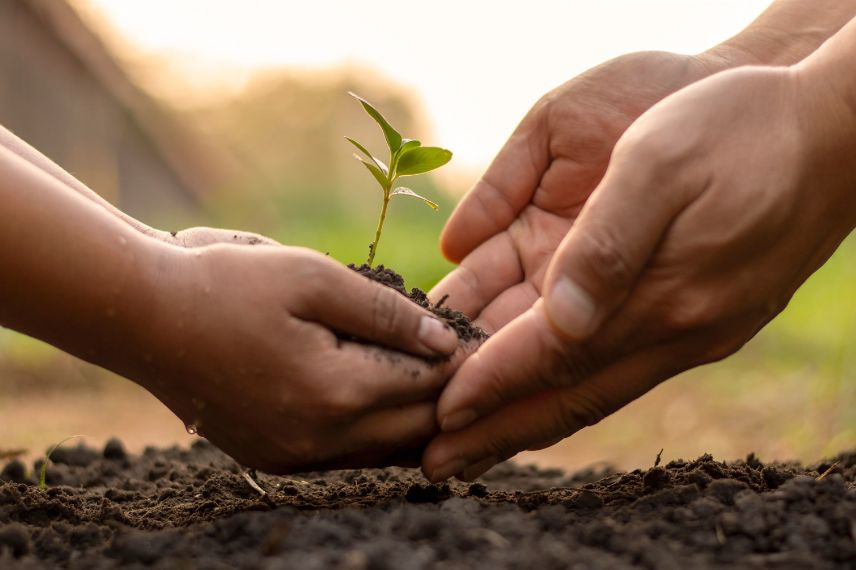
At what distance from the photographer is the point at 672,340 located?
1.51 metres

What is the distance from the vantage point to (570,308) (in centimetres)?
131

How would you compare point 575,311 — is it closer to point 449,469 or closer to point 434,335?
point 434,335

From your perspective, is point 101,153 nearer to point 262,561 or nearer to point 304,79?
point 262,561

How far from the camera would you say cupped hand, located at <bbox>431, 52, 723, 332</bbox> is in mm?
2176

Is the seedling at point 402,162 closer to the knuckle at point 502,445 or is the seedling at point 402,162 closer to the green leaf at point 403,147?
the green leaf at point 403,147

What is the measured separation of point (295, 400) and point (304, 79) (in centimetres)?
2319

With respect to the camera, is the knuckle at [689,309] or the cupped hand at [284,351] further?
the knuckle at [689,309]

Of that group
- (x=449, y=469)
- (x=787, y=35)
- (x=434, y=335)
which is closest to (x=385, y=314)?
(x=434, y=335)

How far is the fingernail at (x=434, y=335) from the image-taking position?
56.7 inches

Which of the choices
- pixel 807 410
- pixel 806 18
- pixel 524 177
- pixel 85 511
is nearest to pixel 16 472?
pixel 85 511

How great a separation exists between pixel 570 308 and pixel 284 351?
1.56ft

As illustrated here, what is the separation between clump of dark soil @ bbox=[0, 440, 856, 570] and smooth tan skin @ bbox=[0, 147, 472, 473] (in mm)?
189

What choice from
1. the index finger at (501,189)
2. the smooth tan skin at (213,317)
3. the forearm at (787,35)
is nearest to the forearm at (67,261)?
the smooth tan skin at (213,317)

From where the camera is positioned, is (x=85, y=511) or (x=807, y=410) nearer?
(x=85, y=511)
